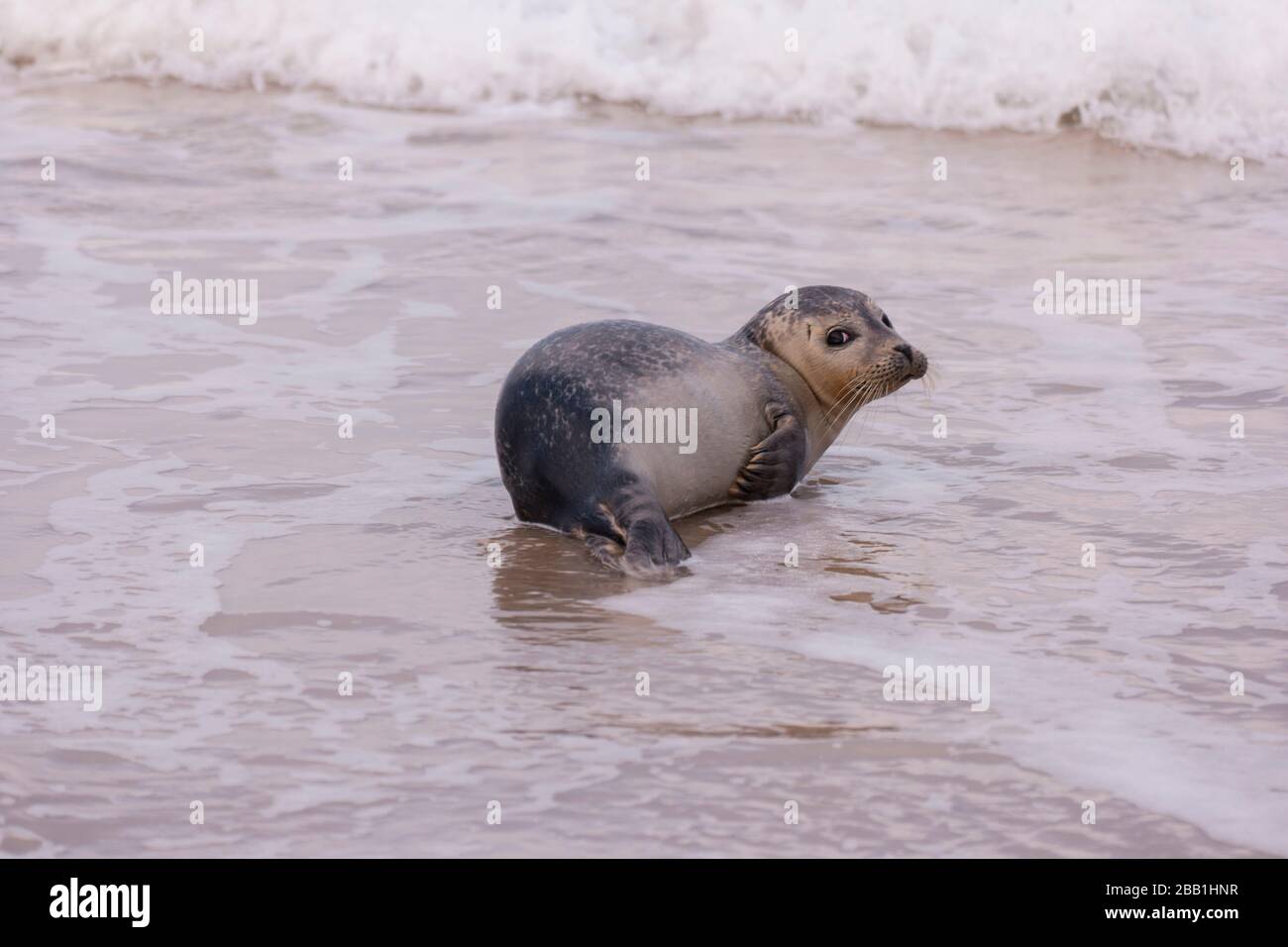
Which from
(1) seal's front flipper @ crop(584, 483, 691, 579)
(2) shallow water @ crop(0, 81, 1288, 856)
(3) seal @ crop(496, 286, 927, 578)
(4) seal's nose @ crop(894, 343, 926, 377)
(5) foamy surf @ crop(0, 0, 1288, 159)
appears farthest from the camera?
(5) foamy surf @ crop(0, 0, 1288, 159)

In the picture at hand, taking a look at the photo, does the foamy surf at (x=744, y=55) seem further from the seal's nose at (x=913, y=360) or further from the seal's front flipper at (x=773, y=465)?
the seal's front flipper at (x=773, y=465)

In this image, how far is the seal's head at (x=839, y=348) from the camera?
6117 mm

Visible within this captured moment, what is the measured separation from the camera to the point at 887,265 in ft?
30.0

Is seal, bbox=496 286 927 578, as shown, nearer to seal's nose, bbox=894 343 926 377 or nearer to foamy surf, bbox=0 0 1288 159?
seal's nose, bbox=894 343 926 377

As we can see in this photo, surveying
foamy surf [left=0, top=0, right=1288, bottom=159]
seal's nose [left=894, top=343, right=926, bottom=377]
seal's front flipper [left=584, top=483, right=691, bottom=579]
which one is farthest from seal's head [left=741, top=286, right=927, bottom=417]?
foamy surf [left=0, top=0, right=1288, bottom=159]

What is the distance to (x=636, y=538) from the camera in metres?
5.06

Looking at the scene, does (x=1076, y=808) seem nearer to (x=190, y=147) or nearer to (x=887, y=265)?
(x=887, y=265)

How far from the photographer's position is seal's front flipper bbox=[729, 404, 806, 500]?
5832 millimetres

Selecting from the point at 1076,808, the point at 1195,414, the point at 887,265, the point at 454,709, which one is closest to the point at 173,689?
the point at 454,709

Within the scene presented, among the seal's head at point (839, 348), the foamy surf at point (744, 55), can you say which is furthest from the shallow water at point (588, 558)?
the foamy surf at point (744, 55)

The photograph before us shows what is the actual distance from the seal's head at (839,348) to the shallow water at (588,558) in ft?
1.11

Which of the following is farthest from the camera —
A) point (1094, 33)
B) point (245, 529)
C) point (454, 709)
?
point (1094, 33)
